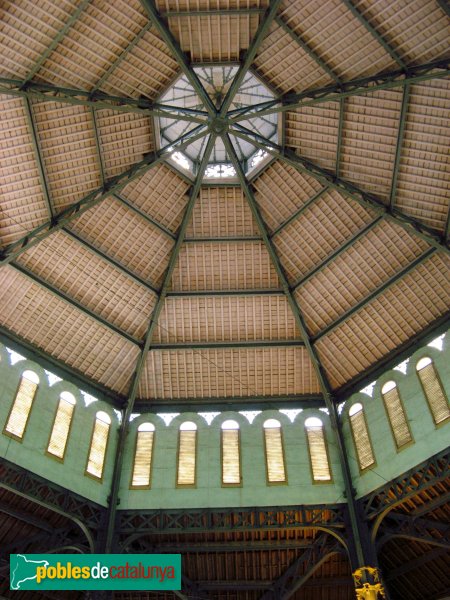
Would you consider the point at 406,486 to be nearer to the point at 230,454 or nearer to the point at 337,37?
the point at 230,454

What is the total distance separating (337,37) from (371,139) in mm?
4796

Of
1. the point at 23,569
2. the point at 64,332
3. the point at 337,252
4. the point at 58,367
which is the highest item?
the point at 337,252

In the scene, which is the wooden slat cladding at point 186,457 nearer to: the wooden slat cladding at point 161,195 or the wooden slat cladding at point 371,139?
the wooden slat cladding at point 161,195

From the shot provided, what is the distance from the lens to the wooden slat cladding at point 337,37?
2459 cm

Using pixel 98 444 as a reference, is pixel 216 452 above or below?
below

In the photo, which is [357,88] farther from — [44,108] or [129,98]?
[44,108]

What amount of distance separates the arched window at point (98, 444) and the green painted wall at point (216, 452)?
0.29 m

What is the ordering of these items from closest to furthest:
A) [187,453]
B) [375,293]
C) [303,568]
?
[303,568] → [187,453] → [375,293]

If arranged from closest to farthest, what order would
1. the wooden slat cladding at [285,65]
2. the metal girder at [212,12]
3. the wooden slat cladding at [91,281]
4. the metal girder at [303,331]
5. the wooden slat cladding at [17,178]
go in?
1. the metal girder at [212,12]
2. the wooden slat cladding at [17,178]
3. the wooden slat cladding at [285,65]
4. the metal girder at [303,331]
5. the wooden slat cladding at [91,281]

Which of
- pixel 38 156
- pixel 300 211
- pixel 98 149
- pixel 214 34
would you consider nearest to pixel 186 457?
pixel 300 211

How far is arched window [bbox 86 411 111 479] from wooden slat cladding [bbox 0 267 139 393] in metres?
2.04

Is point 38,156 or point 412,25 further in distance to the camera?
point 38,156

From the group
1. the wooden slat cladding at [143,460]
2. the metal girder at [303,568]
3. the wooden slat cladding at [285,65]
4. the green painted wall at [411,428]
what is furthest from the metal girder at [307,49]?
the metal girder at [303,568]

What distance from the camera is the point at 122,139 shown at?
1114 inches
